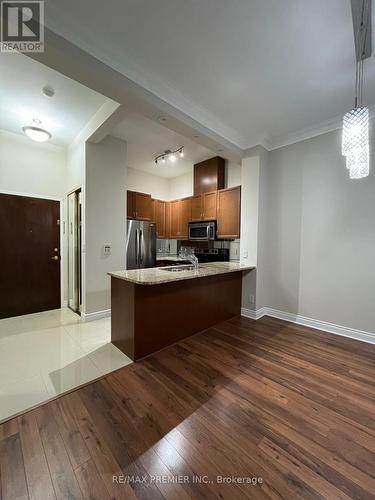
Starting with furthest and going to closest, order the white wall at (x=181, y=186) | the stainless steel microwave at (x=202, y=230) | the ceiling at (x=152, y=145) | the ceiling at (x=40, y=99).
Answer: the white wall at (x=181, y=186), the stainless steel microwave at (x=202, y=230), the ceiling at (x=152, y=145), the ceiling at (x=40, y=99)

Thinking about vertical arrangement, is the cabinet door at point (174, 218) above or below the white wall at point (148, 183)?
below

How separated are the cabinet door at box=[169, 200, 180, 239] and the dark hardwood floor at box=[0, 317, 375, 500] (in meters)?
3.37

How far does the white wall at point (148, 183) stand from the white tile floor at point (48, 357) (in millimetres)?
3193

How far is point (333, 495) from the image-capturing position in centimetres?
111

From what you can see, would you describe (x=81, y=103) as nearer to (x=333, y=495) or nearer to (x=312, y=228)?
(x=312, y=228)

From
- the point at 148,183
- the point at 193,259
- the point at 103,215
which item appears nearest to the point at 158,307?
the point at 193,259

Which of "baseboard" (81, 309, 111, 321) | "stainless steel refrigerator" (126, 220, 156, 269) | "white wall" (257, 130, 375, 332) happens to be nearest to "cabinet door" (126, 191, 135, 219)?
"stainless steel refrigerator" (126, 220, 156, 269)

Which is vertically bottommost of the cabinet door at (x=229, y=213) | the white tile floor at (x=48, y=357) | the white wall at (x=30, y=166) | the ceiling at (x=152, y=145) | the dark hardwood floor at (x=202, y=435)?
the dark hardwood floor at (x=202, y=435)

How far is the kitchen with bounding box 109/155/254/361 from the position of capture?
2387mm

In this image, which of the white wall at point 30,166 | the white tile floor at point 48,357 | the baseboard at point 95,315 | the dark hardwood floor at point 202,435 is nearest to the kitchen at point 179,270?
the white tile floor at point 48,357

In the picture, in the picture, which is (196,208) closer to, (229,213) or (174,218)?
A: (174,218)

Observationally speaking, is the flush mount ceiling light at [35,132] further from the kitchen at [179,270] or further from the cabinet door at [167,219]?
the cabinet door at [167,219]

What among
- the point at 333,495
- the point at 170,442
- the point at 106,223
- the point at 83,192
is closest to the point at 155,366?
the point at 170,442

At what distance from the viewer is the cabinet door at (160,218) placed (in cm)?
518
